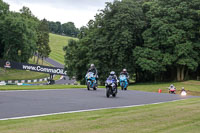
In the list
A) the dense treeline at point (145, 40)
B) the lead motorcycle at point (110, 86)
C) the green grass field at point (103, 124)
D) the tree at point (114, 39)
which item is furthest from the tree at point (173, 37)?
the green grass field at point (103, 124)

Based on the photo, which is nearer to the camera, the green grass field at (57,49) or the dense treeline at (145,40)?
the dense treeline at (145,40)

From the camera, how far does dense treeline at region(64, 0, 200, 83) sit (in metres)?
52.2

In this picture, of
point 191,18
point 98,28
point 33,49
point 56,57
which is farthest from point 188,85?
point 56,57

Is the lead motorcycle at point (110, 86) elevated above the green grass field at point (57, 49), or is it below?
below

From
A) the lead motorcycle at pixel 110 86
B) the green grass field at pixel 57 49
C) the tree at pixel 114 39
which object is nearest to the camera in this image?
the lead motorcycle at pixel 110 86

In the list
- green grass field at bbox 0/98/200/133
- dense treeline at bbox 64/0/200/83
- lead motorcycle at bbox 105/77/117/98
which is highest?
dense treeline at bbox 64/0/200/83

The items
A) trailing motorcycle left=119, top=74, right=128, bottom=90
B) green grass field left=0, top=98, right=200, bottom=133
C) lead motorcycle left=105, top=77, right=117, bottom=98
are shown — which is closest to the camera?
green grass field left=0, top=98, right=200, bottom=133

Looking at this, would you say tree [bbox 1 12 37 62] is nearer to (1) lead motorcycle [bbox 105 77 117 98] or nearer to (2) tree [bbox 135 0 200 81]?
(2) tree [bbox 135 0 200 81]

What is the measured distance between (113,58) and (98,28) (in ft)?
22.7

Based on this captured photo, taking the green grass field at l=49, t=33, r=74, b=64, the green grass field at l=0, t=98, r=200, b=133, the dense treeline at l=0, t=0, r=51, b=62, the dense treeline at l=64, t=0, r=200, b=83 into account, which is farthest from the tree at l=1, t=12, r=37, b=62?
the green grass field at l=0, t=98, r=200, b=133

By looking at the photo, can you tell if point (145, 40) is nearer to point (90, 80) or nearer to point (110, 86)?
point (90, 80)

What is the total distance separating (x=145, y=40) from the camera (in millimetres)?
55031

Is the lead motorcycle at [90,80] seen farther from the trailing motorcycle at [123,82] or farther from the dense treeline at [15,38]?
the dense treeline at [15,38]

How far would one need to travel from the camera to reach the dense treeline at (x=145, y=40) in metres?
52.2
